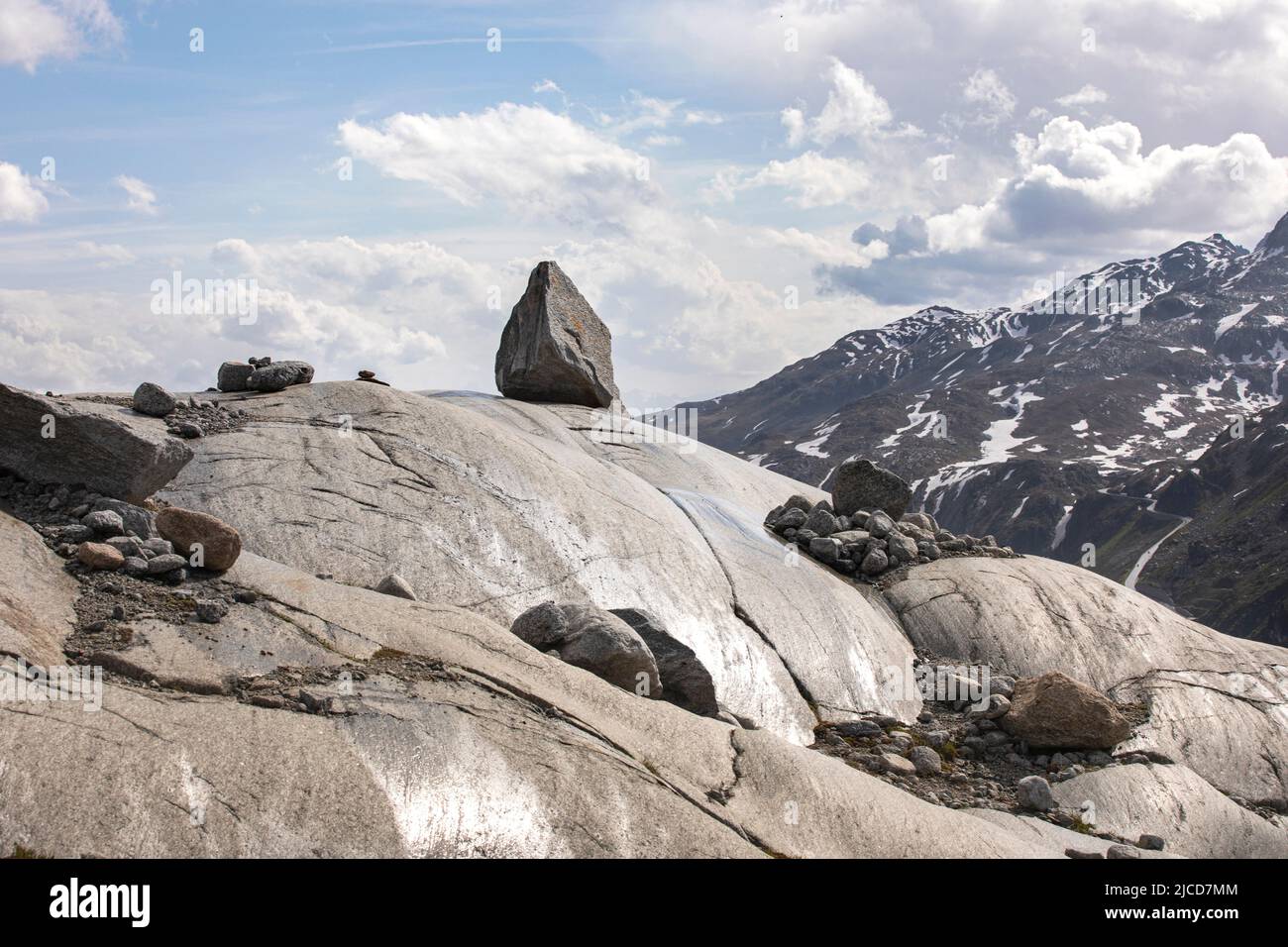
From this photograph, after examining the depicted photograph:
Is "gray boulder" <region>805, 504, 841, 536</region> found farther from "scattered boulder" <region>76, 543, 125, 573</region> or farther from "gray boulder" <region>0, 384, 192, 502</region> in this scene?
"scattered boulder" <region>76, 543, 125, 573</region>

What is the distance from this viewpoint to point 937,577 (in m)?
28.7

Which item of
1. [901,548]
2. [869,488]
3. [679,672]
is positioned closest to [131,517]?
[679,672]

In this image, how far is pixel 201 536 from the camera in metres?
14.8

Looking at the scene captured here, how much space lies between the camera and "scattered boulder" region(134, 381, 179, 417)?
22.8 meters

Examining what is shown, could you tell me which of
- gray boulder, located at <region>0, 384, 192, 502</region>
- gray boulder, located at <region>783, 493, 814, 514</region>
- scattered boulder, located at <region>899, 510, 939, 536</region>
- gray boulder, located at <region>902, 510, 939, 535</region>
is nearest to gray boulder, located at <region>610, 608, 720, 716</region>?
gray boulder, located at <region>0, 384, 192, 502</region>

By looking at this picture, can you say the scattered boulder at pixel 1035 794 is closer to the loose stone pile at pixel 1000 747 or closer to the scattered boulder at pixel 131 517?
the loose stone pile at pixel 1000 747

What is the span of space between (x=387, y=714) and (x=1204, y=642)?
979 inches

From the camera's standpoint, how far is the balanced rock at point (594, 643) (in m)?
17.4

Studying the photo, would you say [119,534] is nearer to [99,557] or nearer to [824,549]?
[99,557]

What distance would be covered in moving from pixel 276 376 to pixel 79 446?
1077 centimetres

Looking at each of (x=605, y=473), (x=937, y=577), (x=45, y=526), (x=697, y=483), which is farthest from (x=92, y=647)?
(x=937, y=577)

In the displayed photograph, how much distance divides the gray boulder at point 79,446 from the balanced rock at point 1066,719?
56.3 feet

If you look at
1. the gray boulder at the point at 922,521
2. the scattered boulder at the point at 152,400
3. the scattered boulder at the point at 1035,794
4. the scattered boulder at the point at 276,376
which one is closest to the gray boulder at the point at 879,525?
the gray boulder at the point at 922,521
